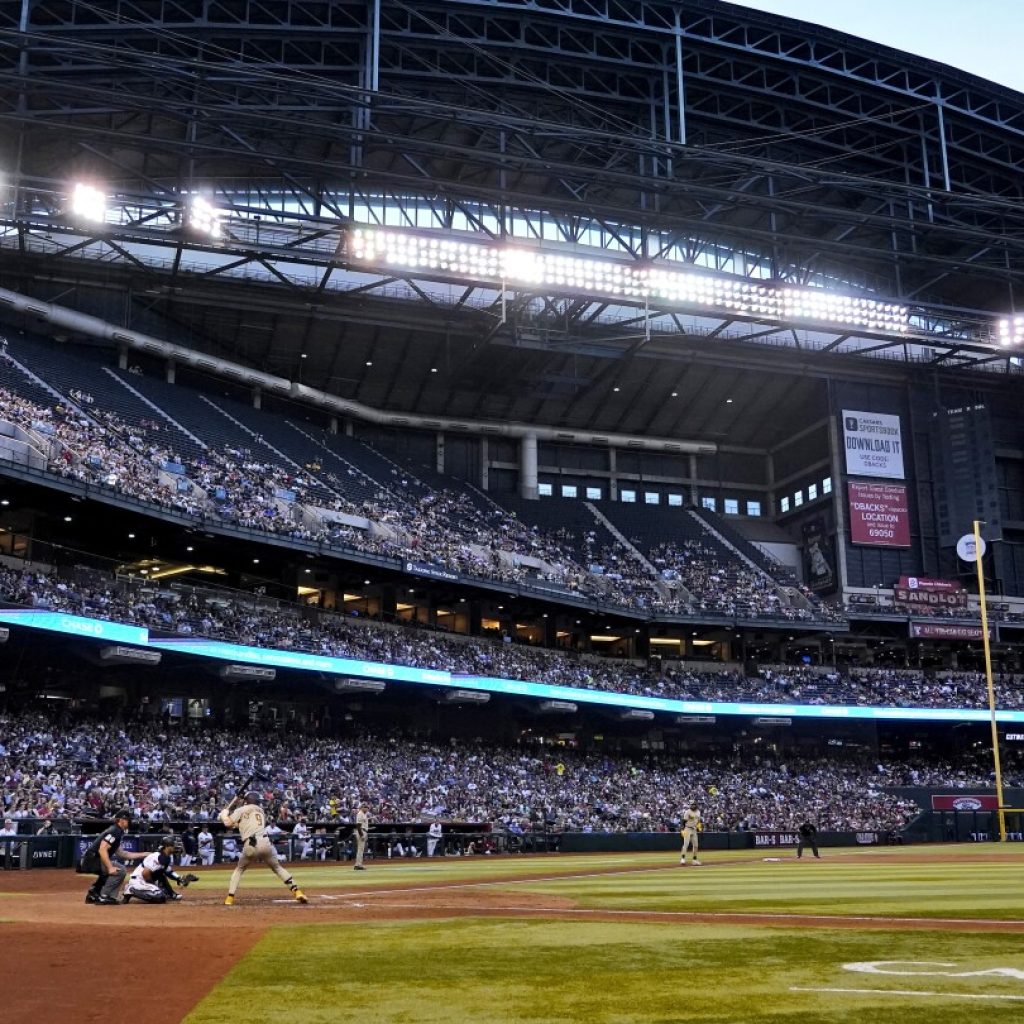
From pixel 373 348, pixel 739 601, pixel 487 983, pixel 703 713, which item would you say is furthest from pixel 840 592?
pixel 487 983

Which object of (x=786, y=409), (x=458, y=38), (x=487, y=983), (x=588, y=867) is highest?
(x=458, y=38)

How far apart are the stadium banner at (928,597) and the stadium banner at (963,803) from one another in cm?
1807

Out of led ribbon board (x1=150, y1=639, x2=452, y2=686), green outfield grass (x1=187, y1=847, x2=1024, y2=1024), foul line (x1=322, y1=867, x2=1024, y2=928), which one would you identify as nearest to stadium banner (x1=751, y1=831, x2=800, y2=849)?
led ribbon board (x1=150, y1=639, x2=452, y2=686)

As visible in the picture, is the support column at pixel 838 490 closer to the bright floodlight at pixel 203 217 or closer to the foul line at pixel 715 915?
the bright floodlight at pixel 203 217

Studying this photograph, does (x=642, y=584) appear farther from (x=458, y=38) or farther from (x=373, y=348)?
(x=458, y=38)

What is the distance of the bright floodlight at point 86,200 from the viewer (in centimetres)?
4194

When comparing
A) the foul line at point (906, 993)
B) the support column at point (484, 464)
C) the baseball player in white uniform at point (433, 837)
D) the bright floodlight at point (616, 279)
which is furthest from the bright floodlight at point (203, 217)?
the foul line at point (906, 993)

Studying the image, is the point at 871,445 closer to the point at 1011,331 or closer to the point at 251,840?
the point at 1011,331

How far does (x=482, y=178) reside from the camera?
59.4 meters

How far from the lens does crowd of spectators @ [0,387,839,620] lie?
41.0m

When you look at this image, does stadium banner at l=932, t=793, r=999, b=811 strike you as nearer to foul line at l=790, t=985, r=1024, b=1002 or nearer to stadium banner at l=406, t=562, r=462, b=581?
stadium banner at l=406, t=562, r=462, b=581

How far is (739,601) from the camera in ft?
208

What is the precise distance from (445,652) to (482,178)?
2606 centimetres

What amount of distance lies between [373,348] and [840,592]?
3171cm
